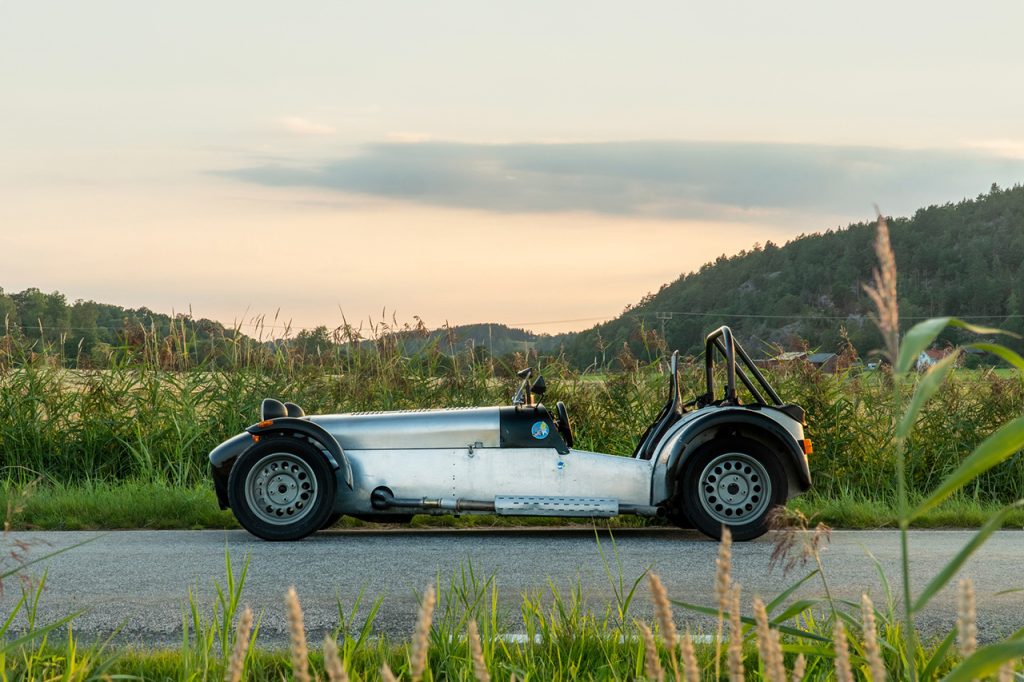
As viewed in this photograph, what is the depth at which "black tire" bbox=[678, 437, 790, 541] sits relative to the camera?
25.6 feet

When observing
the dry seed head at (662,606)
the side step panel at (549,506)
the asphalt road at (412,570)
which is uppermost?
the dry seed head at (662,606)

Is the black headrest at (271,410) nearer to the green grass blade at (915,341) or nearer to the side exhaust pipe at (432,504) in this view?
the side exhaust pipe at (432,504)

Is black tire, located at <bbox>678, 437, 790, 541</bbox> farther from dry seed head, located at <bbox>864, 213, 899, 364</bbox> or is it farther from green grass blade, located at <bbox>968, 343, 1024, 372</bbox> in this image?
dry seed head, located at <bbox>864, 213, 899, 364</bbox>

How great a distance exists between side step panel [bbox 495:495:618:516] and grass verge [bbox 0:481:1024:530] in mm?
1333

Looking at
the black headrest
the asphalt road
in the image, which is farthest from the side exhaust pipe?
the black headrest

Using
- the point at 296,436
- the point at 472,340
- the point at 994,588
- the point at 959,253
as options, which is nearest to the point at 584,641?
the point at 994,588

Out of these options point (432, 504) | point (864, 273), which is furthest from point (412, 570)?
point (864, 273)

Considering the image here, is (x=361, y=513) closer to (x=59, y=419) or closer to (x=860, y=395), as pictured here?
(x=59, y=419)

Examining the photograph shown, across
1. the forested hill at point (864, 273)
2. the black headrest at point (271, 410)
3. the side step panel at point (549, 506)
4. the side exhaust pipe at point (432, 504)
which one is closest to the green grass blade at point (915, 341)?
the side step panel at point (549, 506)

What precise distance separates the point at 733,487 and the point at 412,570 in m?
2.63

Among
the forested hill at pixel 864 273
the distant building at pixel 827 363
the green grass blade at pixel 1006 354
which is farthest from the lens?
the forested hill at pixel 864 273

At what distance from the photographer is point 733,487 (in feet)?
26.1

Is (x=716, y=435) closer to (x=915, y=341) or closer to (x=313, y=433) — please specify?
(x=313, y=433)

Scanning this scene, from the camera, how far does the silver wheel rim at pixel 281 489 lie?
25.6 feet
